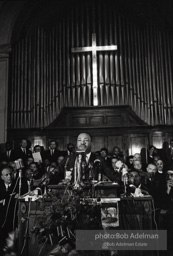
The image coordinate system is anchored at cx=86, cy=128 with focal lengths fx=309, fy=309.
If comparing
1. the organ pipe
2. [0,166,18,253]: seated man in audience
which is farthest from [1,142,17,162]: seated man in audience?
[0,166,18,253]: seated man in audience

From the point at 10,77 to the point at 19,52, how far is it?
0.89m

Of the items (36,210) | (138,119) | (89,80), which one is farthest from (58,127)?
(36,210)

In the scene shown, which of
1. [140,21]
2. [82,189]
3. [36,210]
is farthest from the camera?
[140,21]

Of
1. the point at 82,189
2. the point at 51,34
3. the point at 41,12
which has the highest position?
the point at 41,12

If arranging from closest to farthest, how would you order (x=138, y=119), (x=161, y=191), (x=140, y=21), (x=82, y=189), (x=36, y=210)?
(x=82, y=189)
(x=36, y=210)
(x=161, y=191)
(x=138, y=119)
(x=140, y=21)

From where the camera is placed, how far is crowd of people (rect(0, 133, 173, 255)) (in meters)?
3.46

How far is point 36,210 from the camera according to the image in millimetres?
3473

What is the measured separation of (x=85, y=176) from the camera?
3256mm

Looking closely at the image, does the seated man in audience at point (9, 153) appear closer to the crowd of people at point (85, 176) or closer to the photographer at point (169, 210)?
the crowd of people at point (85, 176)

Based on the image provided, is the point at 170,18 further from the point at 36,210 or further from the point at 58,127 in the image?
the point at 36,210

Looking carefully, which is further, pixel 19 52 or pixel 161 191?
pixel 19 52

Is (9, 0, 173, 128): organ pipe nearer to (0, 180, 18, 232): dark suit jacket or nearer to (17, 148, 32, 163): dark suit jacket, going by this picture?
(17, 148, 32, 163): dark suit jacket

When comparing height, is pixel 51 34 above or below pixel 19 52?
above

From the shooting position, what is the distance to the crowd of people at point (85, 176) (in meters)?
3.46
